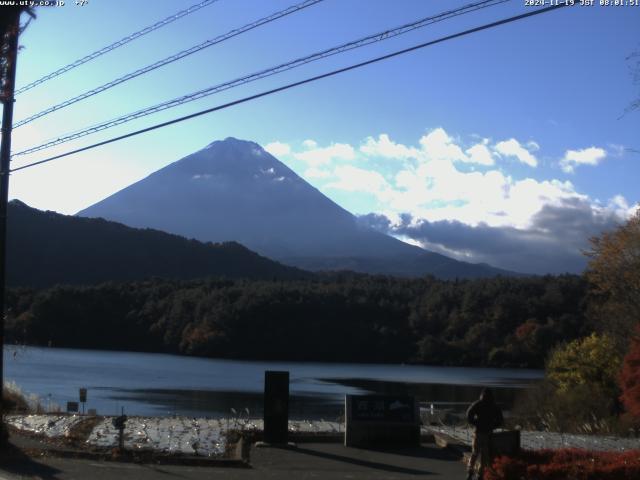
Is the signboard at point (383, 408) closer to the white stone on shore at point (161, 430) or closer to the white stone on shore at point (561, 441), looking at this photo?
the white stone on shore at point (561, 441)

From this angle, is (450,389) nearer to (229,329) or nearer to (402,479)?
(229,329)

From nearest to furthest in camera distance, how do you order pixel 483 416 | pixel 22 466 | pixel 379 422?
pixel 483 416
pixel 22 466
pixel 379 422

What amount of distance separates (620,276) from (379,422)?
2649 centimetres

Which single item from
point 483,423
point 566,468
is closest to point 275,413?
point 483,423

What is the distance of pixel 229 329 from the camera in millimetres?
88562

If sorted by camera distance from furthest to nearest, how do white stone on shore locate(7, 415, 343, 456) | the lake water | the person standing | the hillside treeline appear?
the hillside treeline → the lake water → white stone on shore locate(7, 415, 343, 456) → the person standing

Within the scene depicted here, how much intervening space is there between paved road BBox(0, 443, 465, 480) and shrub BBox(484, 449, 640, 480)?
2.49 metres

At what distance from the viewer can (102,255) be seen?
114938 mm

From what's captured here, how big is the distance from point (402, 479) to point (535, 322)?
6758 cm

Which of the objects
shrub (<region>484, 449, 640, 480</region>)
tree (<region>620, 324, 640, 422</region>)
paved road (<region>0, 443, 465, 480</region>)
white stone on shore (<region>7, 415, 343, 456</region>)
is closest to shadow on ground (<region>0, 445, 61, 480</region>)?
paved road (<region>0, 443, 465, 480</region>)

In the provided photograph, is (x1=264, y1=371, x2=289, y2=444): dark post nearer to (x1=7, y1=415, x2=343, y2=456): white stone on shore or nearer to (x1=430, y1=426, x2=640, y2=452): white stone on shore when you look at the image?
(x1=7, y1=415, x2=343, y2=456): white stone on shore

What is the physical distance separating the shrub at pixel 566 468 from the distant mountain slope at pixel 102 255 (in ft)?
291

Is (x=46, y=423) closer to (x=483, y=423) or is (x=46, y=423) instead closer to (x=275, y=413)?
(x=275, y=413)

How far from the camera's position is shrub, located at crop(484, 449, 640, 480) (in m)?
11.0
